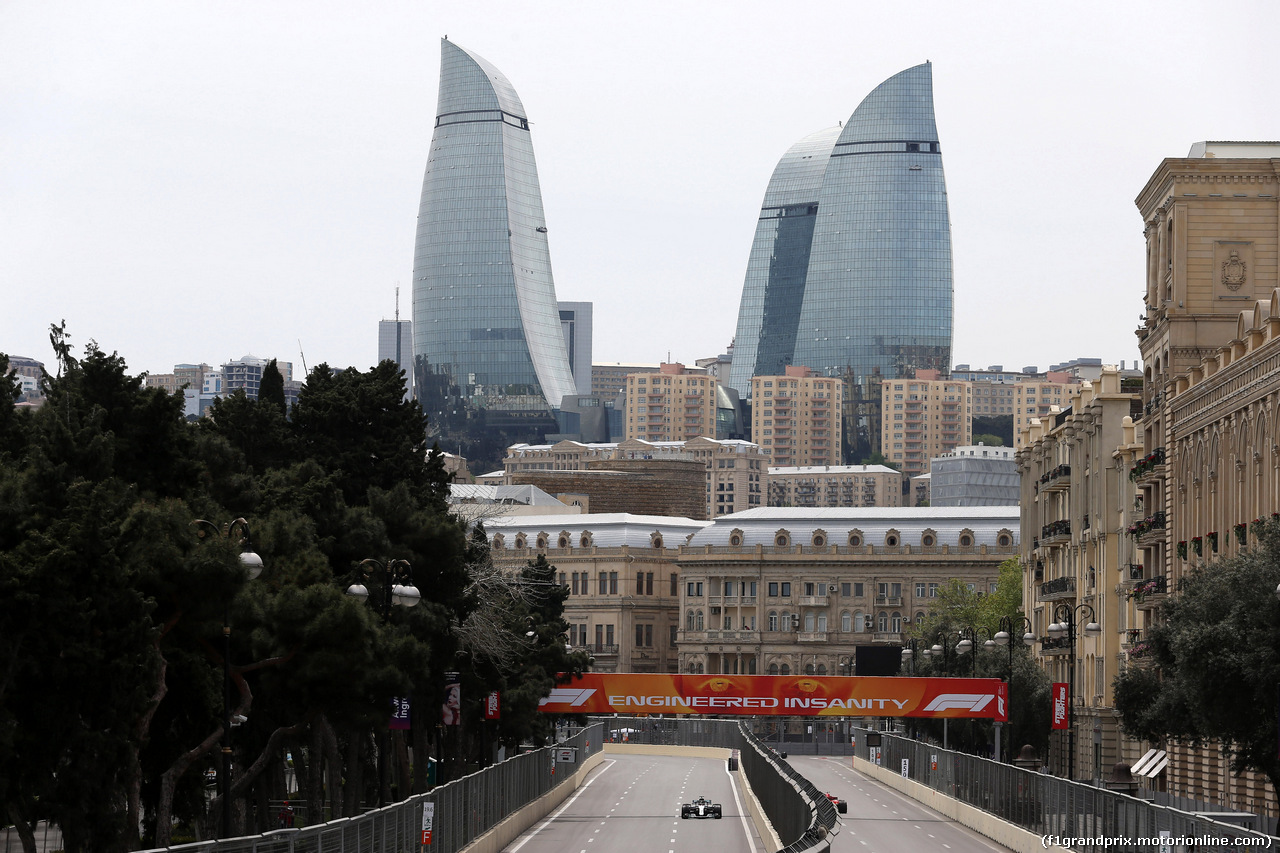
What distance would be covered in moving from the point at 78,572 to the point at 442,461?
37.3m

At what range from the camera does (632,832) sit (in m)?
76.8

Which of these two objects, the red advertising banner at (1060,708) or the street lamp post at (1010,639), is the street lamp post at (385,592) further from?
the red advertising banner at (1060,708)

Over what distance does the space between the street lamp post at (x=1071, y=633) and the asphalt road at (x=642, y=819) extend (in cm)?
1196

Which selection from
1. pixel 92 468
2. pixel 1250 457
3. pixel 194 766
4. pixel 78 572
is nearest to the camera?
pixel 78 572

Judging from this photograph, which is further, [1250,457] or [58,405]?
[1250,457]

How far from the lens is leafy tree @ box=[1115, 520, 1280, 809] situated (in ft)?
168

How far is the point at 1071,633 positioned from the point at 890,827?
1281 cm

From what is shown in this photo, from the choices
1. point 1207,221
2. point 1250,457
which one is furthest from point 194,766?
point 1207,221

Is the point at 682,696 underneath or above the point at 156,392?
underneath

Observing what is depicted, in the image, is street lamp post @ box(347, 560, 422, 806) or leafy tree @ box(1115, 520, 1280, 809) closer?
street lamp post @ box(347, 560, 422, 806)

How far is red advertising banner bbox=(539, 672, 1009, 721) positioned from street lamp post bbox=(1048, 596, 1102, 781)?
11165 mm

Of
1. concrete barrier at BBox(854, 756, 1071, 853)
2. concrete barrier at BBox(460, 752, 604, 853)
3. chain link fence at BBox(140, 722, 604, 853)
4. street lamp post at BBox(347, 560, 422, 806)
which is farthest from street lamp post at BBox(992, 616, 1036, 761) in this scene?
street lamp post at BBox(347, 560, 422, 806)

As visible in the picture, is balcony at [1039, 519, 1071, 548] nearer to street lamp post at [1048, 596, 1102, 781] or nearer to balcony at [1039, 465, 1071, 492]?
balcony at [1039, 465, 1071, 492]

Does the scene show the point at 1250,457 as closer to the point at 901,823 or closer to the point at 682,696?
the point at 901,823
